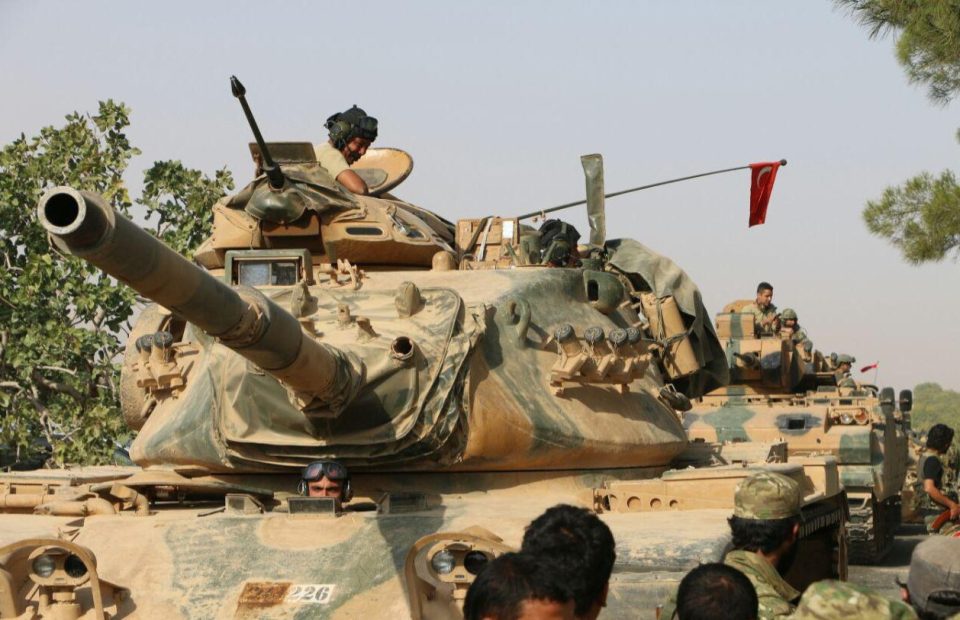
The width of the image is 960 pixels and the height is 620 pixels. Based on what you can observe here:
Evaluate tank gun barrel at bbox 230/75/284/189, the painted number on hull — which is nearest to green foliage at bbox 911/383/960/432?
tank gun barrel at bbox 230/75/284/189

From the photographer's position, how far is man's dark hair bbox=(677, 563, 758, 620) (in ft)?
16.1

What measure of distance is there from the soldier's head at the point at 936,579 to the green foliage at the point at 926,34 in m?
13.7

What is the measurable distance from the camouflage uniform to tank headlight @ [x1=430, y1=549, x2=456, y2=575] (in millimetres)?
15816

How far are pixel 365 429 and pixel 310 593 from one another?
125 centimetres

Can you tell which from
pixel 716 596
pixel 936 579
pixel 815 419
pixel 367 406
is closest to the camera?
pixel 936 579

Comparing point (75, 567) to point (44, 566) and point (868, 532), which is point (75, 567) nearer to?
point (44, 566)

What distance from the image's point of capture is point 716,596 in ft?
16.1

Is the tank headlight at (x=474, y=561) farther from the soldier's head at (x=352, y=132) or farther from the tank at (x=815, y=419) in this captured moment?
the tank at (x=815, y=419)

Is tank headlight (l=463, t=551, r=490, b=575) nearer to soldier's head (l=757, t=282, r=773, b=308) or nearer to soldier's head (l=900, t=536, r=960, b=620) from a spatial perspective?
soldier's head (l=900, t=536, r=960, b=620)

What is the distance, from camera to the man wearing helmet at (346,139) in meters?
11.7

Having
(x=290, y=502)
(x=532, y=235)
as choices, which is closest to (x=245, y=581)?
(x=290, y=502)

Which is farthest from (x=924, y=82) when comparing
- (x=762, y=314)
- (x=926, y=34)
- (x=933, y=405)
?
(x=933, y=405)

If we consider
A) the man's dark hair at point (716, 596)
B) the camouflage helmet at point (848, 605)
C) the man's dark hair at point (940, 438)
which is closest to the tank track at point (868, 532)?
the man's dark hair at point (940, 438)

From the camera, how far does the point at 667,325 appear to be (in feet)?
39.6
